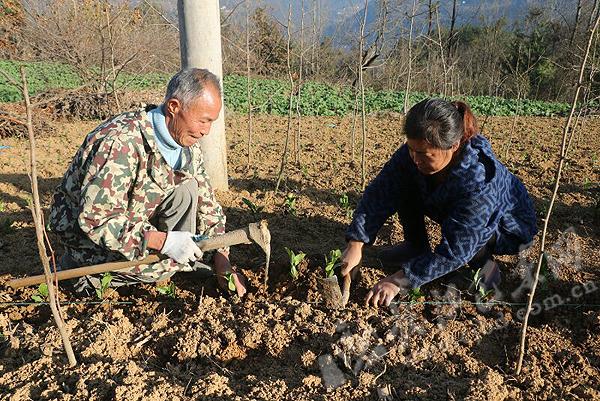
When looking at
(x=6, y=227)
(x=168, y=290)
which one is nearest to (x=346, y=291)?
(x=168, y=290)

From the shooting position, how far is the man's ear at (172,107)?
238 cm

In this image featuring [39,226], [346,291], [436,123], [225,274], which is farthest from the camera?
[225,274]

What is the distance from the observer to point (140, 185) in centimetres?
259

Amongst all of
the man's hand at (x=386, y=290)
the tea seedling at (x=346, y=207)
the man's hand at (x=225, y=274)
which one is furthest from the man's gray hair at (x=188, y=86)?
the tea seedling at (x=346, y=207)

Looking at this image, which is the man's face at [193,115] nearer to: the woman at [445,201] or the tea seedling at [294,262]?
the tea seedling at [294,262]

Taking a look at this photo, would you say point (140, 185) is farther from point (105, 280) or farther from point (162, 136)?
point (105, 280)

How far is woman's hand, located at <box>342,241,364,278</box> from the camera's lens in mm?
2754

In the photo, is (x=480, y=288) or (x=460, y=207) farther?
(x=480, y=288)

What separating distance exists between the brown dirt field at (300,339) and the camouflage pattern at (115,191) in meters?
0.38

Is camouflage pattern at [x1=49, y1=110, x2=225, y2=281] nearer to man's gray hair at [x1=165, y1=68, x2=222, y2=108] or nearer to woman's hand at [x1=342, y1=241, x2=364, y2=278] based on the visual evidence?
man's gray hair at [x1=165, y1=68, x2=222, y2=108]

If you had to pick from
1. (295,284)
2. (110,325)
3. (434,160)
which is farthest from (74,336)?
(434,160)

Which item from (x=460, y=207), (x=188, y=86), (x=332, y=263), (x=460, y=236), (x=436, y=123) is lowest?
(x=332, y=263)

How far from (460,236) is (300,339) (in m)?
1.03

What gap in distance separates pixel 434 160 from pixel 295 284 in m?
1.16
